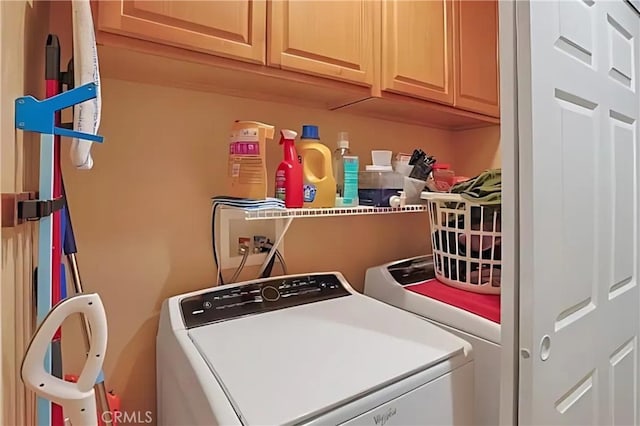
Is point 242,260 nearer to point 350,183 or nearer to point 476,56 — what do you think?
point 350,183

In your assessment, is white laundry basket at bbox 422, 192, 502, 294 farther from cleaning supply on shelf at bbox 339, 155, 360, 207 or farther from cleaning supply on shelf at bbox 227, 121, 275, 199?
cleaning supply on shelf at bbox 227, 121, 275, 199

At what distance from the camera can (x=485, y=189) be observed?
129 centimetres

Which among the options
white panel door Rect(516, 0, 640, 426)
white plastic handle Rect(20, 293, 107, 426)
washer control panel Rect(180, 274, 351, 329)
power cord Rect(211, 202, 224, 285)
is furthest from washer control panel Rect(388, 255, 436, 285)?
white plastic handle Rect(20, 293, 107, 426)

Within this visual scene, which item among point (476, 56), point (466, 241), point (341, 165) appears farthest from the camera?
point (476, 56)

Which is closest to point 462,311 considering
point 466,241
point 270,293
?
point 466,241

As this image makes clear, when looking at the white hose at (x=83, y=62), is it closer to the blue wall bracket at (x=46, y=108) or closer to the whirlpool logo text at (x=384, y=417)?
the blue wall bracket at (x=46, y=108)

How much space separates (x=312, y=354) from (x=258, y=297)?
1.31 feet

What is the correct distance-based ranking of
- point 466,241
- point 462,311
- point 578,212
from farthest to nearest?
point 466,241, point 462,311, point 578,212

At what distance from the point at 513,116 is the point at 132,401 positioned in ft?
4.69

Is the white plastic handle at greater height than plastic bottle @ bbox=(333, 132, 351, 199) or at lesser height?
lesser

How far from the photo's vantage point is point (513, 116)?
96 cm

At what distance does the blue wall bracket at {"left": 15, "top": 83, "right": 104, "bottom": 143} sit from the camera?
68 cm

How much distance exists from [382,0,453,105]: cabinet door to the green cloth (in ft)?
1.43

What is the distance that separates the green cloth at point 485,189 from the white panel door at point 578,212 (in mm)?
223
